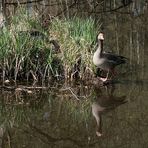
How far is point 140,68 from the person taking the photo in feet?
38.4

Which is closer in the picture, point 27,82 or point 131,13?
point 27,82

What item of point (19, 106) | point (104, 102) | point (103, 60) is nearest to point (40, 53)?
point (103, 60)

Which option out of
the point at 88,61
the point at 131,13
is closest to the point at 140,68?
the point at 88,61

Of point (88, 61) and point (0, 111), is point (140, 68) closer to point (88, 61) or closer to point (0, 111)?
A: point (88, 61)

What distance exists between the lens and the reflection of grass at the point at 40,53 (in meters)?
10.4

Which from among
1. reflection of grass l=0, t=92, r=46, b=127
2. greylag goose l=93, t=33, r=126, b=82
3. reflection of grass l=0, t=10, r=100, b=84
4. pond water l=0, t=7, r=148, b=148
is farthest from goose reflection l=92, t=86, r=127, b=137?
reflection of grass l=0, t=92, r=46, b=127

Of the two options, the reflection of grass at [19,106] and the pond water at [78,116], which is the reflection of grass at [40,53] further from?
the reflection of grass at [19,106]

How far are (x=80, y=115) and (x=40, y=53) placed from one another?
212 centimetres

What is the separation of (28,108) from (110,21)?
→ 30.0 feet

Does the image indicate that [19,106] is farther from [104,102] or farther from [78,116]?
[104,102]

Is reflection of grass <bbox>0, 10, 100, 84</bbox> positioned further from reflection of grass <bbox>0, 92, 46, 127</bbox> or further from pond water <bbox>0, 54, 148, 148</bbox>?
reflection of grass <bbox>0, 92, 46, 127</bbox>

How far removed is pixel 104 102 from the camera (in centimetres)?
968

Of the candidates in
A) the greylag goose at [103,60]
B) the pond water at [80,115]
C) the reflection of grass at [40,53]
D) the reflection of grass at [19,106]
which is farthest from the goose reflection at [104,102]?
the reflection of grass at [19,106]

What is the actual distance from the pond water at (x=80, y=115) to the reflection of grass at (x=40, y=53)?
372 mm
